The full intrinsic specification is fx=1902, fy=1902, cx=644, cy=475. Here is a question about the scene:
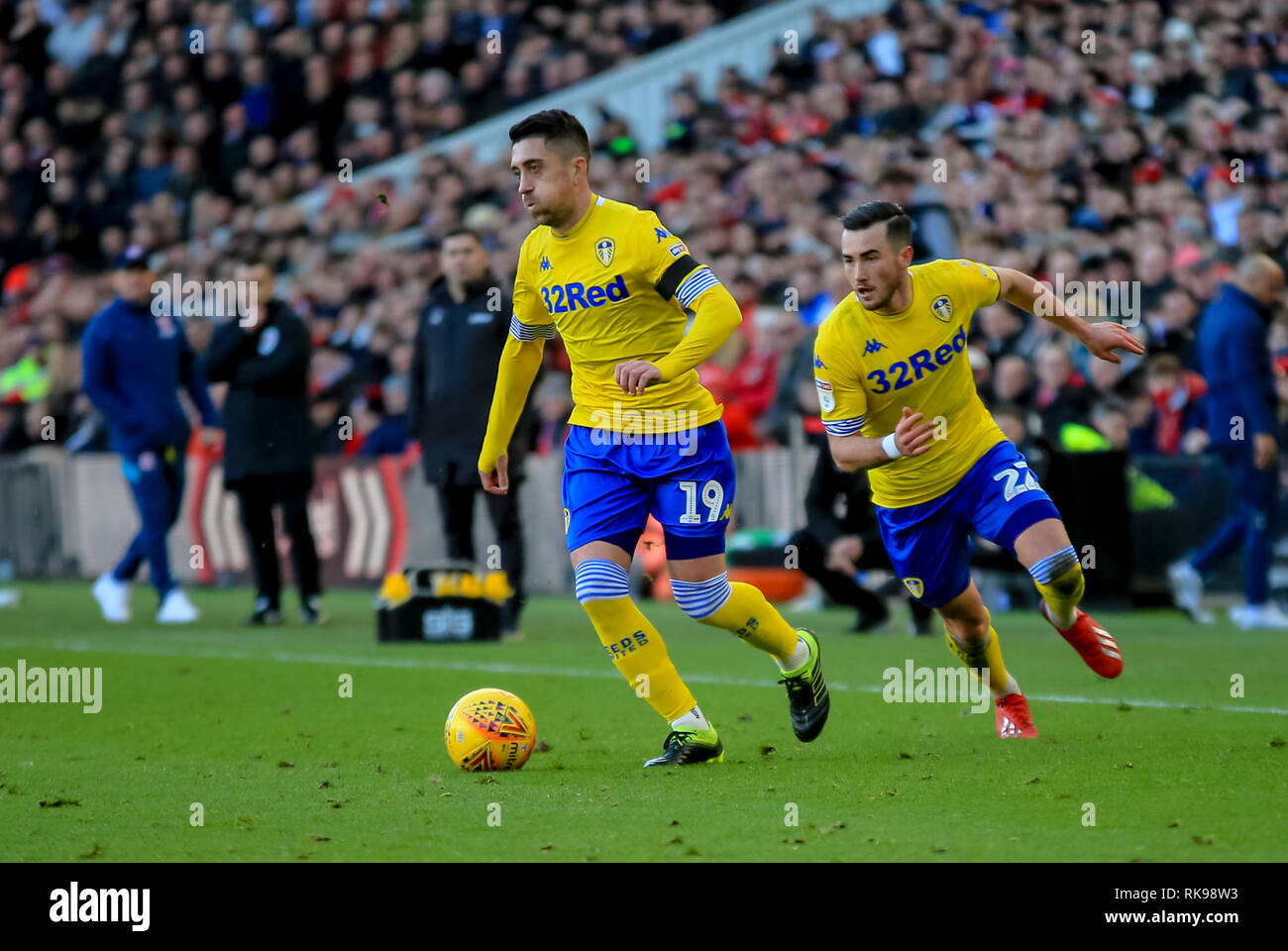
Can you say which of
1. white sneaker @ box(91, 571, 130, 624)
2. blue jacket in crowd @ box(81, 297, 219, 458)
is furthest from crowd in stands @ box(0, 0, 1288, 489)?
blue jacket in crowd @ box(81, 297, 219, 458)

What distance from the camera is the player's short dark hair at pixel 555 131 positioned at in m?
7.04

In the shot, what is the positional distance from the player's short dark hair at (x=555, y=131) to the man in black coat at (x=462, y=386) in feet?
18.9

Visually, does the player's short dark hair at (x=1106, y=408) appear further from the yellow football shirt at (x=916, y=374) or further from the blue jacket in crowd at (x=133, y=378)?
the blue jacket in crowd at (x=133, y=378)

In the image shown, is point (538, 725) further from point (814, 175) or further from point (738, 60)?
point (738, 60)

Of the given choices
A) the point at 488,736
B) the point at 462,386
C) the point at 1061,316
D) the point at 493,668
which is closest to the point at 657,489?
the point at 488,736

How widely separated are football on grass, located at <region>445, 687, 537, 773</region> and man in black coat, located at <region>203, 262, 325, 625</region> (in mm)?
7343

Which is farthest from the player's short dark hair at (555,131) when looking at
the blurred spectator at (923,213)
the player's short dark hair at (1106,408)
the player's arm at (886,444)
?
the blurred spectator at (923,213)

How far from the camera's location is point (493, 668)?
444 inches

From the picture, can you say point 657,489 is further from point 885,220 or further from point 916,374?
point 885,220

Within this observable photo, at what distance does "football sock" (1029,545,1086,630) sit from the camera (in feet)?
24.1

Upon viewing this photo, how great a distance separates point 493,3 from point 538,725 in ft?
58.1

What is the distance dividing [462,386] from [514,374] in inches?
215
